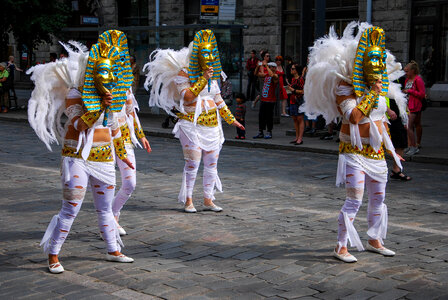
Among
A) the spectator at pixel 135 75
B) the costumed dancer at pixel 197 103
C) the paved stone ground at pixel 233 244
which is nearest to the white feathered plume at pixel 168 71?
the costumed dancer at pixel 197 103

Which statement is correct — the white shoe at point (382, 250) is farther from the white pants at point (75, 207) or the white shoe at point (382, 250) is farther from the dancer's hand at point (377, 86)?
the white pants at point (75, 207)

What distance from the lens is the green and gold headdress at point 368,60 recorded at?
5926 mm

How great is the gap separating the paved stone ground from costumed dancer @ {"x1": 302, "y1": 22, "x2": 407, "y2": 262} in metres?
0.34

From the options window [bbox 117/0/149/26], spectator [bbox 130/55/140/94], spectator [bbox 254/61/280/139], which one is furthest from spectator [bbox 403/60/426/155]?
window [bbox 117/0/149/26]

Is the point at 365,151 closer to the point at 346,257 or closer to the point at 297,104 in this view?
the point at 346,257

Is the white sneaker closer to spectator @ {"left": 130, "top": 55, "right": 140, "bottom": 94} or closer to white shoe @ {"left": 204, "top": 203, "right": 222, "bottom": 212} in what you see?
white shoe @ {"left": 204, "top": 203, "right": 222, "bottom": 212}

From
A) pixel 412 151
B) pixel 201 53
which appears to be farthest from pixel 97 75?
pixel 412 151

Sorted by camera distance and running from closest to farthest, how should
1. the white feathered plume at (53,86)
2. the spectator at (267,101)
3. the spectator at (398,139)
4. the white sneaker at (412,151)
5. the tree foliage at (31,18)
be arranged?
1. the white feathered plume at (53,86)
2. the spectator at (398,139)
3. the white sneaker at (412,151)
4. the spectator at (267,101)
5. the tree foliage at (31,18)

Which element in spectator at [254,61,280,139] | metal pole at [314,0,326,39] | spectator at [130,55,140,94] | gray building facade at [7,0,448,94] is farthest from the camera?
spectator at [130,55,140,94]

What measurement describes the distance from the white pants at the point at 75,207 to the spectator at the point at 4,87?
18.5 metres

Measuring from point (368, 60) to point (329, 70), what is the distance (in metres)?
0.38

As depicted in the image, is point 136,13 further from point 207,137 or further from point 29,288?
point 29,288

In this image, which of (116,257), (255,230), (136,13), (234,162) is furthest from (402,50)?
(116,257)

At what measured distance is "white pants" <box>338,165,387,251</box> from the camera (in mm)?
6078
